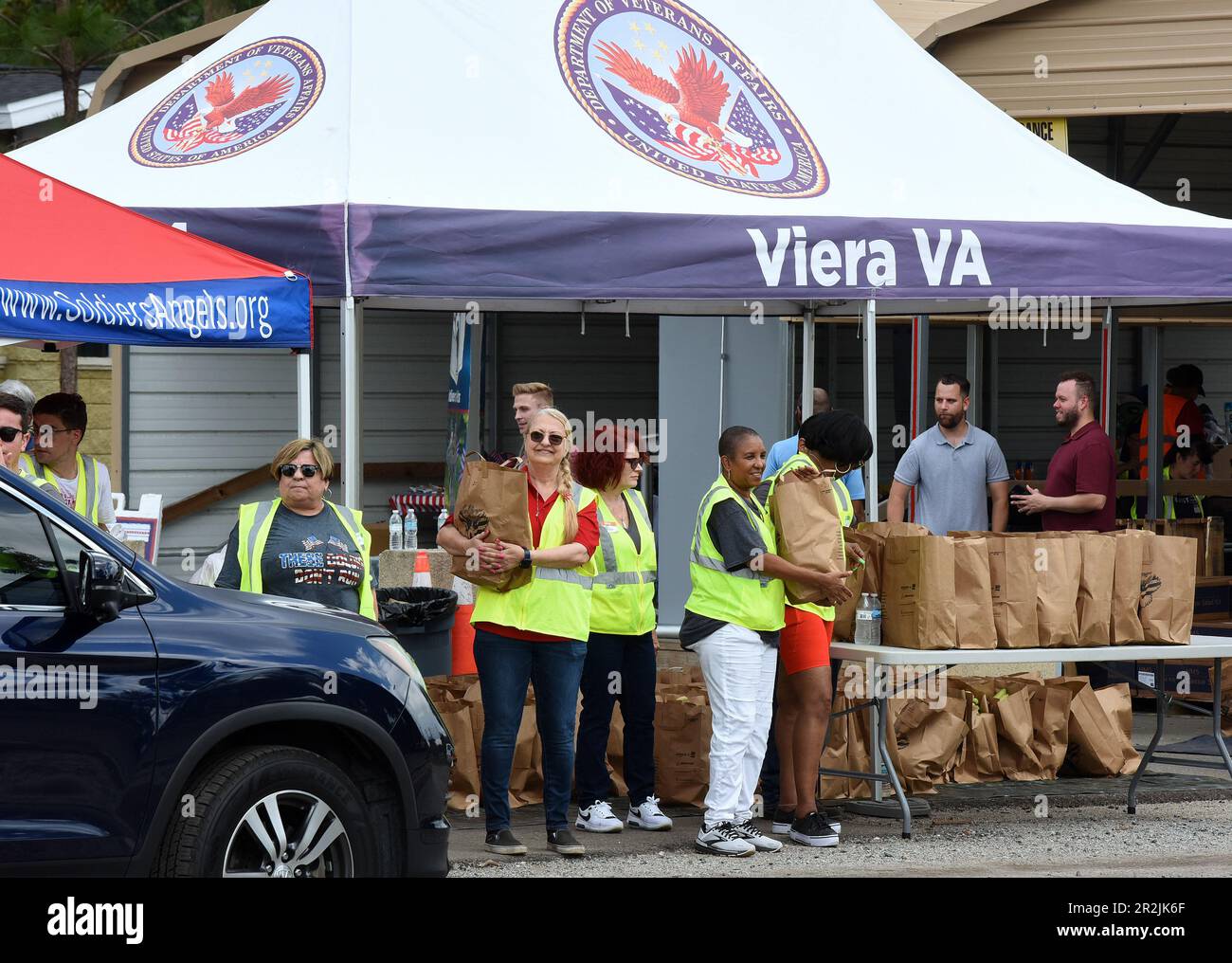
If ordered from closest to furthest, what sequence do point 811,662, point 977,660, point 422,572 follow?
point 811,662, point 977,660, point 422,572

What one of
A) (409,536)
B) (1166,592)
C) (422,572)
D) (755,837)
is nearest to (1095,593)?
(1166,592)

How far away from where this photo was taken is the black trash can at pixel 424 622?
8359 millimetres

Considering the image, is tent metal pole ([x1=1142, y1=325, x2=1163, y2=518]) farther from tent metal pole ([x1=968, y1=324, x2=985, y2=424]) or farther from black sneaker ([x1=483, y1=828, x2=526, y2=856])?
black sneaker ([x1=483, y1=828, x2=526, y2=856])

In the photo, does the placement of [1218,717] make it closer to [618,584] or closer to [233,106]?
[618,584]

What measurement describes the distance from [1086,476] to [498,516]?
4416mm

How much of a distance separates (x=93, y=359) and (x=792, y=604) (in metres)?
12.2

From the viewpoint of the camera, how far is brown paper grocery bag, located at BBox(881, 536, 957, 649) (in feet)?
25.1

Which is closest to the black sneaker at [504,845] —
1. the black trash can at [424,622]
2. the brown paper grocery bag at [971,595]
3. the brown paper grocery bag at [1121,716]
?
the black trash can at [424,622]

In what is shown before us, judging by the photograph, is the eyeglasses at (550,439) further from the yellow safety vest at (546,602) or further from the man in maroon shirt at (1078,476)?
the man in maroon shirt at (1078,476)

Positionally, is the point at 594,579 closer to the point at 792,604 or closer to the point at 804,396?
the point at 792,604

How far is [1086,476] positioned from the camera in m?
9.97

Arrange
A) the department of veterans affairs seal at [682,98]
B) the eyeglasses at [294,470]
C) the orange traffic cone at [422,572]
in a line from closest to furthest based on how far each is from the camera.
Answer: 1. the eyeglasses at [294,470]
2. the department of veterans affairs seal at [682,98]
3. the orange traffic cone at [422,572]

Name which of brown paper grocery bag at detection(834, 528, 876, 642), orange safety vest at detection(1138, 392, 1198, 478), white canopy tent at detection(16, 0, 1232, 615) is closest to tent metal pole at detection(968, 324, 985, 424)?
orange safety vest at detection(1138, 392, 1198, 478)

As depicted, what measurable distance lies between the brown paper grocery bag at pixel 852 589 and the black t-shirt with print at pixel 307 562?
7.71ft
